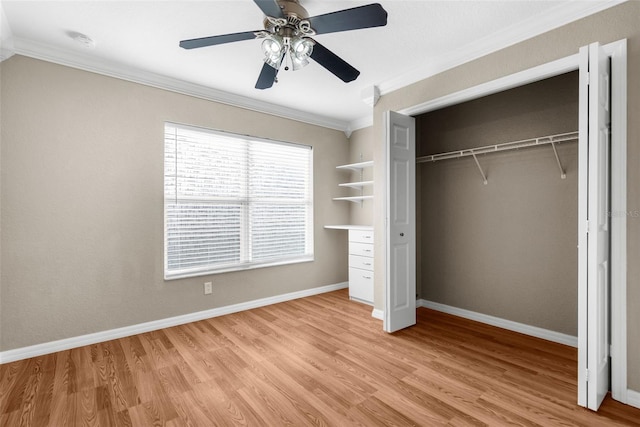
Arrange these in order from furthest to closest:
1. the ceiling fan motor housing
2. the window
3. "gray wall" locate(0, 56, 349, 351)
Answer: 1. the window
2. "gray wall" locate(0, 56, 349, 351)
3. the ceiling fan motor housing

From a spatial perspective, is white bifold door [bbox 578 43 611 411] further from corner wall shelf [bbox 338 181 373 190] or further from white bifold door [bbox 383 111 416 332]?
corner wall shelf [bbox 338 181 373 190]

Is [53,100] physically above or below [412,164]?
above

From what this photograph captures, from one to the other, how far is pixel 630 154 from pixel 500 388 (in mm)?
1766

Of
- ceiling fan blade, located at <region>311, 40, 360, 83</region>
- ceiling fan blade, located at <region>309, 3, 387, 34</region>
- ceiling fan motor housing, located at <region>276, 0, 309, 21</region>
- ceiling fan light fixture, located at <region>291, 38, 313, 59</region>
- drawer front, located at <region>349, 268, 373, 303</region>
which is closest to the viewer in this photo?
ceiling fan blade, located at <region>309, 3, 387, 34</region>

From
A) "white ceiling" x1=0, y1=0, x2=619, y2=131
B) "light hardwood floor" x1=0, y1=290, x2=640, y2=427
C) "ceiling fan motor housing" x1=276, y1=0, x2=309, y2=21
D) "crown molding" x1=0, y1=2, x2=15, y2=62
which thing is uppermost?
"white ceiling" x1=0, y1=0, x2=619, y2=131

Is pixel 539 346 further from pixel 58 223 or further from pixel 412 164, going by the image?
pixel 58 223

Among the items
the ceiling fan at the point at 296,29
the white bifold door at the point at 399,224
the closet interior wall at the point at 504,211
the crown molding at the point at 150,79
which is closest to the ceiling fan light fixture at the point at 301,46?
the ceiling fan at the point at 296,29

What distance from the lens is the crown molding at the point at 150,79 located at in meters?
2.66

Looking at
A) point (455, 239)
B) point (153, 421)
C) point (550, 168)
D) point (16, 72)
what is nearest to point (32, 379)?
point (153, 421)

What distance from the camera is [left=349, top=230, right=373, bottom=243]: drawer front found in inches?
162

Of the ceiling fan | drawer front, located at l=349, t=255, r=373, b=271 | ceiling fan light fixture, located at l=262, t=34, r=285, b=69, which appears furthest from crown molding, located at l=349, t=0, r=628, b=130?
drawer front, located at l=349, t=255, r=373, b=271

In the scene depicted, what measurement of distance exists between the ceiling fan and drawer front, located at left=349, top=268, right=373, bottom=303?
9.15 ft

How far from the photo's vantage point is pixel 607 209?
201 cm

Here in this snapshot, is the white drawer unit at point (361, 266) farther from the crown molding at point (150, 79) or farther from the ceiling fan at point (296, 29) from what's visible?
the ceiling fan at point (296, 29)
